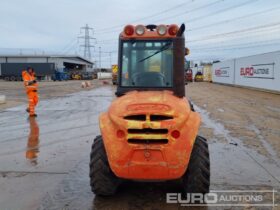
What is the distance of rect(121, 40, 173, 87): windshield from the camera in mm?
6133

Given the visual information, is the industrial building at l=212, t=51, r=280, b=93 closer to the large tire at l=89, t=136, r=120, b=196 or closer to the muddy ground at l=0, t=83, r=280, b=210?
the muddy ground at l=0, t=83, r=280, b=210

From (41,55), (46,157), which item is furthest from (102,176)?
(41,55)

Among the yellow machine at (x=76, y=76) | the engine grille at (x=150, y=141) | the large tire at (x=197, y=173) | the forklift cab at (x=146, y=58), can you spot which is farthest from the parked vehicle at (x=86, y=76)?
the engine grille at (x=150, y=141)

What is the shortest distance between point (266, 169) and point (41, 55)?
7456 cm

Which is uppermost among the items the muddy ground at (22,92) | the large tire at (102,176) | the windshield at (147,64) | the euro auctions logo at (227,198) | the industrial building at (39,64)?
the industrial building at (39,64)

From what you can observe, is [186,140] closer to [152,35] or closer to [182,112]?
[182,112]

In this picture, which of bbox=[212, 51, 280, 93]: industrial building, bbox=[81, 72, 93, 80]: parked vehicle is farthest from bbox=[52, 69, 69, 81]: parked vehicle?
bbox=[212, 51, 280, 93]: industrial building

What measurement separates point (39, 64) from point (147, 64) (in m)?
62.6

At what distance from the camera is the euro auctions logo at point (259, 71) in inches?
1093

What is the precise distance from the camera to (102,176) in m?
5.17

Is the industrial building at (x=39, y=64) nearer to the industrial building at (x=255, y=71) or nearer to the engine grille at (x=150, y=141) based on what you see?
the industrial building at (x=255, y=71)

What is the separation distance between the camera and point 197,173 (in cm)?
502

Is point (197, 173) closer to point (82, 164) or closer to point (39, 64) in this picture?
point (82, 164)

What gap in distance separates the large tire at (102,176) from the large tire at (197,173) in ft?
3.57
